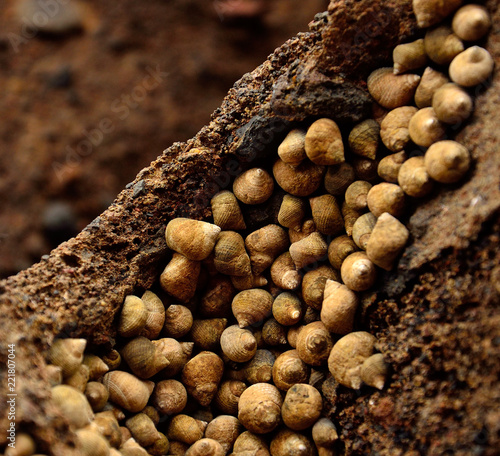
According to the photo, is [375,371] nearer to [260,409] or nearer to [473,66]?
[260,409]

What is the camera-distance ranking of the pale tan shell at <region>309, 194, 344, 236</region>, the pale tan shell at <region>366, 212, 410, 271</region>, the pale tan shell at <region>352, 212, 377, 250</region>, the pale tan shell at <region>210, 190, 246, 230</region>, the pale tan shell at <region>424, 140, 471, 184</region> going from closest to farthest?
the pale tan shell at <region>424, 140, 471, 184</region> < the pale tan shell at <region>366, 212, 410, 271</region> < the pale tan shell at <region>352, 212, 377, 250</region> < the pale tan shell at <region>309, 194, 344, 236</region> < the pale tan shell at <region>210, 190, 246, 230</region>

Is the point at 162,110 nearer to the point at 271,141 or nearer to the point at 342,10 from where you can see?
the point at 271,141

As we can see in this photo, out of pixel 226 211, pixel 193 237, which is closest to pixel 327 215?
pixel 226 211

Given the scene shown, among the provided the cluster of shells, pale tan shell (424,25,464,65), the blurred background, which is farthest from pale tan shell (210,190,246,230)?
the blurred background

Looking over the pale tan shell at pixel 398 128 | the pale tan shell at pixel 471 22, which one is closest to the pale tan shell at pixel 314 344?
the pale tan shell at pixel 398 128

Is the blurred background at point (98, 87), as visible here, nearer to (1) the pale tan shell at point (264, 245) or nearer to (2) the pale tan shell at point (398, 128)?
(1) the pale tan shell at point (264, 245)

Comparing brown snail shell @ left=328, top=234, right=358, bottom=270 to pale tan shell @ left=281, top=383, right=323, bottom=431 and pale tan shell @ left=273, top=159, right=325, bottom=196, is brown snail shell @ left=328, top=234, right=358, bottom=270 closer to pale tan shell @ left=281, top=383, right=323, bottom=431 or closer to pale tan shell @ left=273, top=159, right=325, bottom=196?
pale tan shell @ left=273, top=159, right=325, bottom=196

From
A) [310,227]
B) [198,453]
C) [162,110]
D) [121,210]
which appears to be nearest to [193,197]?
[121,210]
